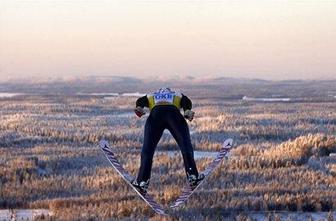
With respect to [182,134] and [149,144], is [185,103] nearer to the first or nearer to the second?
[182,134]

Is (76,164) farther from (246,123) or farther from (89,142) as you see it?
(246,123)

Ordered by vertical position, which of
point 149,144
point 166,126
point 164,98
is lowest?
point 149,144

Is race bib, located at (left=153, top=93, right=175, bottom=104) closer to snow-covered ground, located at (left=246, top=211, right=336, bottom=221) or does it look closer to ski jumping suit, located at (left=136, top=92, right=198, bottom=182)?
ski jumping suit, located at (left=136, top=92, right=198, bottom=182)

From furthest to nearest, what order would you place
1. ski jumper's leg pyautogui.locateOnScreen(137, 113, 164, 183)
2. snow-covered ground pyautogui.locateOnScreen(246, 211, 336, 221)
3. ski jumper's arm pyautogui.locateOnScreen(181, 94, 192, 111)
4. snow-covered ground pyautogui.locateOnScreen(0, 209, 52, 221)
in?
ski jumper's arm pyautogui.locateOnScreen(181, 94, 192, 111), ski jumper's leg pyautogui.locateOnScreen(137, 113, 164, 183), snow-covered ground pyautogui.locateOnScreen(0, 209, 52, 221), snow-covered ground pyautogui.locateOnScreen(246, 211, 336, 221)

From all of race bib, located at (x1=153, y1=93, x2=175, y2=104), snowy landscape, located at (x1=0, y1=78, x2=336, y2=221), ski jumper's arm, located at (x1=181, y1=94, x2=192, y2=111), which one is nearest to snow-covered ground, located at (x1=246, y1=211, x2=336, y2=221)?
snowy landscape, located at (x1=0, y1=78, x2=336, y2=221)

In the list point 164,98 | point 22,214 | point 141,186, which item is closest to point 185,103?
point 164,98

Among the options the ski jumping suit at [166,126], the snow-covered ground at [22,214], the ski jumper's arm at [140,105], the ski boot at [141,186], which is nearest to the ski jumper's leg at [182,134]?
the ski jumping suit at [166,126]
